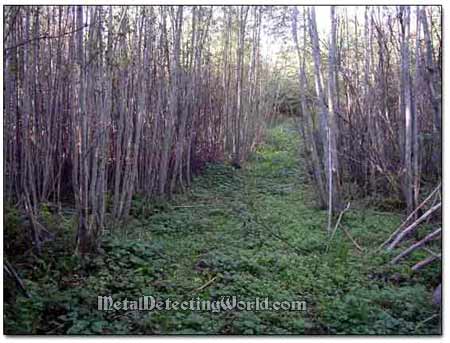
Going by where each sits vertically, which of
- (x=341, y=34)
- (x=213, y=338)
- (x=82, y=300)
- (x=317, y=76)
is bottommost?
(x=213, y=338)

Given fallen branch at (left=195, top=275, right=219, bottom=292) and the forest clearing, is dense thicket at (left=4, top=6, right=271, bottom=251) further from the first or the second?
fallen branch at (left=195, top=275, right=219, bottom=292)

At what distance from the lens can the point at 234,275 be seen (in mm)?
2359

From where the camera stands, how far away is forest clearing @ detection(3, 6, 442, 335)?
210 cm

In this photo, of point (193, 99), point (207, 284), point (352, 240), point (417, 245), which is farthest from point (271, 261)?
point (193, 99)

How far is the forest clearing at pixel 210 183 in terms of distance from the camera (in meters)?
2.10

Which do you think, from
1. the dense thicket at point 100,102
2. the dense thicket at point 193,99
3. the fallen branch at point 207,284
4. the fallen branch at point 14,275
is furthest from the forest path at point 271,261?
the fallen branch at point 14,275

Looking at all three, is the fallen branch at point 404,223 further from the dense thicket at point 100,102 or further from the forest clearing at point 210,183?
the dense thicket at point 100,102

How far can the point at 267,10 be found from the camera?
149 inches

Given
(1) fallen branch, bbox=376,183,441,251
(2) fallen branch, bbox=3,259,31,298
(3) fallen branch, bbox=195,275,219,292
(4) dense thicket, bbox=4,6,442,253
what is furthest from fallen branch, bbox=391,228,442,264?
(2) fallen branch, bbox=3,259,31,298

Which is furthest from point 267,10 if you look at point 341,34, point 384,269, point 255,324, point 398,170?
point 255,324

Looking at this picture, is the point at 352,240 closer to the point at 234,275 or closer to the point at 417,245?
the point at 417,245

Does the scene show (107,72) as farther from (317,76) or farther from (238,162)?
(238,162)

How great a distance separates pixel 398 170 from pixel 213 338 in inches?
70.6

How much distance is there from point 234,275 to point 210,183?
1.72 meters
